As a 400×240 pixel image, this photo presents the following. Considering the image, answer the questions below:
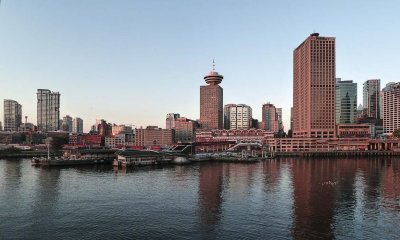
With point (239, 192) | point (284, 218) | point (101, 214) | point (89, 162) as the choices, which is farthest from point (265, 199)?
point (89, 162)

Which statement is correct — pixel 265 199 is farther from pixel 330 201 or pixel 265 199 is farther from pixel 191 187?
pixel 191 187

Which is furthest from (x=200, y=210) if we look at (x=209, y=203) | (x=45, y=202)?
(x=45, y=202)

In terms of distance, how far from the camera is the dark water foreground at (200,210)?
1507 inches

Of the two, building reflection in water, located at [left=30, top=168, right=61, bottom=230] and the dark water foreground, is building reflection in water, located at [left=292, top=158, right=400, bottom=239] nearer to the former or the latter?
the dark water foreground

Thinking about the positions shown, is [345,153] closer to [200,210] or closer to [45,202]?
[200,210]

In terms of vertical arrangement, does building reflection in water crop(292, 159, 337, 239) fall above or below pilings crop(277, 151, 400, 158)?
above

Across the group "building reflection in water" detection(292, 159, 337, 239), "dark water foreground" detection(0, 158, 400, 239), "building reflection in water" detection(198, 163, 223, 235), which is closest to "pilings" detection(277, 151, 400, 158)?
"dark water foreground" detection(0, 158, 400, 239)

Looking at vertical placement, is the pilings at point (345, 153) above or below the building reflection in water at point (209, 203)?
below

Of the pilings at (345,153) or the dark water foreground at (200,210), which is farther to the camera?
the pilings at (345,153)

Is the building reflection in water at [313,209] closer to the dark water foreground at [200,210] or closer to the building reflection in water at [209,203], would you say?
the dark water foreground at [200,210]

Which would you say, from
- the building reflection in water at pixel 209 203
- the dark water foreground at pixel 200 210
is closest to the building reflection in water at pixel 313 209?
the dark water foreground at pixel 200 210

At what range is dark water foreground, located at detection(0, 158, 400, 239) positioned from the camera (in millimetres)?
38281

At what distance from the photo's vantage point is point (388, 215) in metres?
45.4

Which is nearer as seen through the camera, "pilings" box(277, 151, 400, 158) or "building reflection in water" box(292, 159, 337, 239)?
"building reflection in water" box(292, 159, 337, 239)
